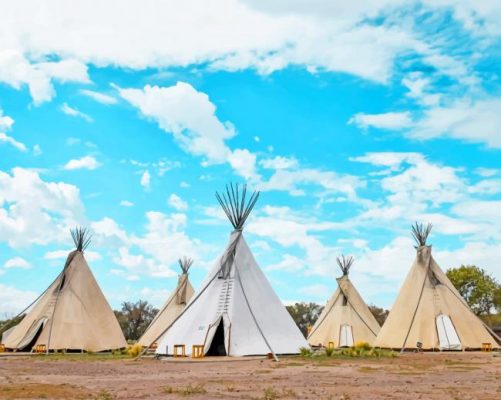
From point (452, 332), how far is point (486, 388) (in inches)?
829

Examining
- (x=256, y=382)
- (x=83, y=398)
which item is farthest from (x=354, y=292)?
(x=83, y=398)

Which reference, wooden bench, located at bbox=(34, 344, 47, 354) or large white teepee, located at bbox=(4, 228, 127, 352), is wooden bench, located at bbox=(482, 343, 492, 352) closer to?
large white teepee, located at bbox=(4, 228, 127, 352)

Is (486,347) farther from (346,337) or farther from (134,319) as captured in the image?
(134,319)

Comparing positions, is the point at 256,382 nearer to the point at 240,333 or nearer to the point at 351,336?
the point at 240,333

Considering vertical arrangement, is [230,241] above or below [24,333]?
above

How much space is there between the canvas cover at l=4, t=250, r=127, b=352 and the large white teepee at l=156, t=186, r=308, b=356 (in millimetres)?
8419

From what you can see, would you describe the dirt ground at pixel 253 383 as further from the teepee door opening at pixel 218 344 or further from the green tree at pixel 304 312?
the green tree at pixel 304 312

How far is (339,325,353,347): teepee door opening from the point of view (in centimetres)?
4159

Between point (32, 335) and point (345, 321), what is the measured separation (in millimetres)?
21003

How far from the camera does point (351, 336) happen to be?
137 ft

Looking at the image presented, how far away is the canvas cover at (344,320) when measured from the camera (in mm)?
41875

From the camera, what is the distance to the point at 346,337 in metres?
41.7

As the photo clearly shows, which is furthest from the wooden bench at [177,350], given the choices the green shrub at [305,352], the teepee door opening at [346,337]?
the teepee door opening at [346,337]

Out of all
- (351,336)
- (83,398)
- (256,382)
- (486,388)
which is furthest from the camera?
(351,336)
